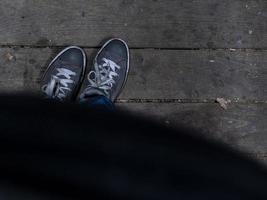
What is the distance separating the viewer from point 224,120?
1.92 metres

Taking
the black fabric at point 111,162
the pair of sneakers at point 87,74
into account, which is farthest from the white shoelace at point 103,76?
the black fabric at point 111,162

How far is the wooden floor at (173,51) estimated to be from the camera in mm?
1885

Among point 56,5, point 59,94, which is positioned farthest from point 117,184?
point 56,5

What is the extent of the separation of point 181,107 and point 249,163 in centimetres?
94

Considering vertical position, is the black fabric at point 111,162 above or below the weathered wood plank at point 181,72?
below

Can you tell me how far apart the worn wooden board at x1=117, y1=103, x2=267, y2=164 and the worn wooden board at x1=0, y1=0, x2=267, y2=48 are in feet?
0.80

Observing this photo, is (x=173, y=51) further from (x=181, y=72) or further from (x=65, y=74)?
(x=65, y=74)

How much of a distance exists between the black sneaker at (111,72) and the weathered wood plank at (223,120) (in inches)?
3.0

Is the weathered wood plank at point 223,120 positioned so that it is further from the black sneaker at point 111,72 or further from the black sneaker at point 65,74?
the black sneaker at point 65,74

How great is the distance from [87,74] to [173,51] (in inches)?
13.8

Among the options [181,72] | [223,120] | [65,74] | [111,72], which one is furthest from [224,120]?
[65,74]

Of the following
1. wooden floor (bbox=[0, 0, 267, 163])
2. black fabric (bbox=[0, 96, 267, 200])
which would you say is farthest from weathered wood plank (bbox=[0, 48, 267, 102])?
black fabric (bbox=[0, 96, 267, 200])

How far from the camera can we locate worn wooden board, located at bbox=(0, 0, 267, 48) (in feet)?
6.19

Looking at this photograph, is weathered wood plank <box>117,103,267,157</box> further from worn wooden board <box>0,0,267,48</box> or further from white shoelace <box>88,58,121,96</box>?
worn wooden board <box>0,0,267,48</box>
